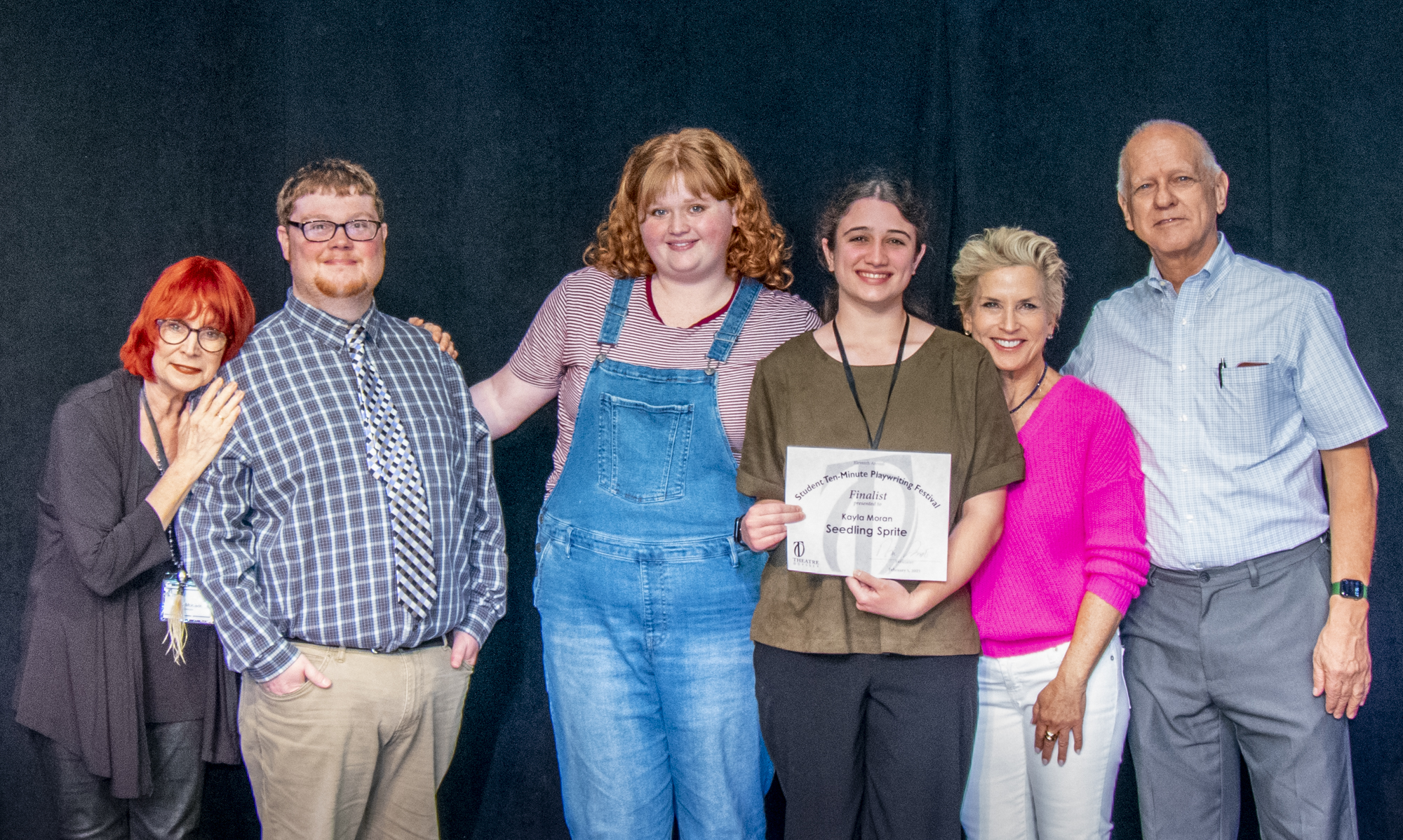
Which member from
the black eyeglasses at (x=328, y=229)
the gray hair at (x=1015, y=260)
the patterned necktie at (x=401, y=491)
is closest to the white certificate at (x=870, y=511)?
the gray hair at (x=1015, y=260)

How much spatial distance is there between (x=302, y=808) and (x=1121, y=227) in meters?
2.54

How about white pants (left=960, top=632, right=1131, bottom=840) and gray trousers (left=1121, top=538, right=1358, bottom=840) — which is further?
gray trousers (left=1121, top=538, right=1358, bottom=840)

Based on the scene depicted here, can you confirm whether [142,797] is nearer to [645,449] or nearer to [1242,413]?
[645,449]

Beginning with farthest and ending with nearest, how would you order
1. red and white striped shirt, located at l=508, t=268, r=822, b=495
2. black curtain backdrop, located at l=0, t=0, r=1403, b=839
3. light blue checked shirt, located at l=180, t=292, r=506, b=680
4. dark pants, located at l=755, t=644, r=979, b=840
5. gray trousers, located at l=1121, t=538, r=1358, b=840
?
1. black curtain backdrop, located at l=0, t=0, r=1403, b=839
2. red and white striped shirt, located at l=508, t=268, r=822, b=495
3. gray trousers, located at l=1121, t=538, r=1358, b=840
4. light blue checked shirt, located at l=180, t=292, r=506, b=680
5. dark pants, located at l=755, t=644, r=979, b=840

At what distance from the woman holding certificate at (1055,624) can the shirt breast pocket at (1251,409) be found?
265mm

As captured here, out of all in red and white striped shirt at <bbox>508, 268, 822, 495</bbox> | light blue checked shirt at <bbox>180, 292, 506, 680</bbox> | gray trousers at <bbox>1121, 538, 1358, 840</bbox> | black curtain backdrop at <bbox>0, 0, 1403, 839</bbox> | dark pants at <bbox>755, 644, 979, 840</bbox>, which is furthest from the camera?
black curtain backdrop at <bbox>0, 0, 1403, 839</bbox>

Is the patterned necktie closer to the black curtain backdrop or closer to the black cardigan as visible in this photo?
the black cardigan

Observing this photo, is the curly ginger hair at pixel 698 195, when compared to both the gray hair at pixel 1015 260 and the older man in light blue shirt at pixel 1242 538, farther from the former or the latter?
the older man in light blue shirt at pixel 1242 538

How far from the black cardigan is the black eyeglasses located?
586mm

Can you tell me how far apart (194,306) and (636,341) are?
1076 mm

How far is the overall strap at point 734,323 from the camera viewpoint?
246 cm

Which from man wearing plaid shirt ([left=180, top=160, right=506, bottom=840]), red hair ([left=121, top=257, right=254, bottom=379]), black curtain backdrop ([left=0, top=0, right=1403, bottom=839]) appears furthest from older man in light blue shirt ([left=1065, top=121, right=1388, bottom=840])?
red hair ([left=121, top=257, right=254, bottom=379])

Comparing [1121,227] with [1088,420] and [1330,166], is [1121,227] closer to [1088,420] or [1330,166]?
[1330,166]

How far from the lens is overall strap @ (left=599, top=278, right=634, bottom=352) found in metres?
2.53
